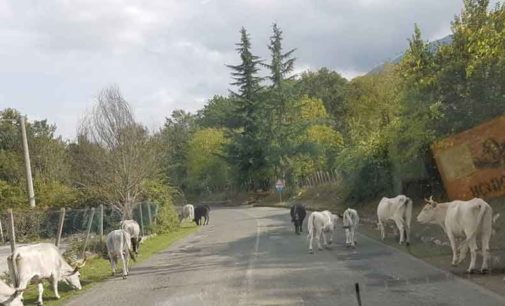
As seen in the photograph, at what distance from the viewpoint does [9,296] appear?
40.5 feet

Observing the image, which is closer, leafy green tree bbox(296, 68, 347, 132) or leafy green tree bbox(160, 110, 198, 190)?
leafy green tree bbox(296, 68, 347, 132)

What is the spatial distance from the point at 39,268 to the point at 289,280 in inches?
232

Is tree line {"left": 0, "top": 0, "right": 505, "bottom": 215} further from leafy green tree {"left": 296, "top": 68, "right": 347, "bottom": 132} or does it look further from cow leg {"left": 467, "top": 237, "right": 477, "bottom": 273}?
cow leg {"left": 467, "top": 237, "right": 477, "bottom": 273}

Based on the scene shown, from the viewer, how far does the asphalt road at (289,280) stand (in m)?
11.4

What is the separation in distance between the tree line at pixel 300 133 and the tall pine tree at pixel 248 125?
0.43 ft

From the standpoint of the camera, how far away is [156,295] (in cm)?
1378

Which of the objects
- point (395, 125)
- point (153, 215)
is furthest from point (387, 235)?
point (153, 215)

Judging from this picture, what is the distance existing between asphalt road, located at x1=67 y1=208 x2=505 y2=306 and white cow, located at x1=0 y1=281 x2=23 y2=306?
180 cm

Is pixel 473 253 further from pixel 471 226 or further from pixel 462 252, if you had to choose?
pixel 462 252

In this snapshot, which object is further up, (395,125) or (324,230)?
(395,125)

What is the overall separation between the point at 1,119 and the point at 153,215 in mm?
41443

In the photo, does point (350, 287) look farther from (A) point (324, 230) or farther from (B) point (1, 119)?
(B) point (1, 119)

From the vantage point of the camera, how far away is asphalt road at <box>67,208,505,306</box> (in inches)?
449

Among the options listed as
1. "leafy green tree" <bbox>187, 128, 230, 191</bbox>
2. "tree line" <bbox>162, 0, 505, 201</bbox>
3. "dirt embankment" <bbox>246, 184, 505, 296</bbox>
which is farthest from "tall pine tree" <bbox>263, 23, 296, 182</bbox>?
"dirt embankment" <bbox>246, 184, 505, 296</bbox>
